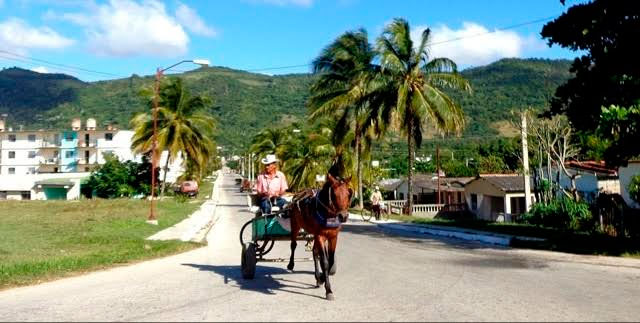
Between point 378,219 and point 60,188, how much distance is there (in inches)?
1999

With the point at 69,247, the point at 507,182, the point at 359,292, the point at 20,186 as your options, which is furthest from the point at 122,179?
the point at 359,292

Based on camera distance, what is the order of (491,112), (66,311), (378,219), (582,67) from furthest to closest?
(491,112), (378,219), (582,67), (66,311)

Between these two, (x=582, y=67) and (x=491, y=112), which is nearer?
(x=582, y=67)

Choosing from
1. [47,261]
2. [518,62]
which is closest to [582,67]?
[47,261]

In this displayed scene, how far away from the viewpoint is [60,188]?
67.7 m

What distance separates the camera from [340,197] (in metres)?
7.73

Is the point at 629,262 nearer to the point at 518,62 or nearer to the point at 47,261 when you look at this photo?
the point at 47,261

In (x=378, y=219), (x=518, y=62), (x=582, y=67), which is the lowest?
(x=378, y=219)

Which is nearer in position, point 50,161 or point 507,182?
point 507,182

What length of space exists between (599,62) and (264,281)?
9663 mm

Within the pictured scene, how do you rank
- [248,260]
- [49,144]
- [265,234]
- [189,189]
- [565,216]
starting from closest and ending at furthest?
1. [248,260]
2. [265,234]
3. [565,216]
4. [189,189]
5. [49,144]

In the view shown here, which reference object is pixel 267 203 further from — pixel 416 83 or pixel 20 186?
pixel 20 186

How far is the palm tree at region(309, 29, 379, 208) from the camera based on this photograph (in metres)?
34.9

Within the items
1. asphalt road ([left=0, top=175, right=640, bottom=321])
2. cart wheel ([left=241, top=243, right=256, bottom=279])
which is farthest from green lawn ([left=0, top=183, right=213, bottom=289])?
cart wheel ([left=241, top=243, right=256, bottom=279])
